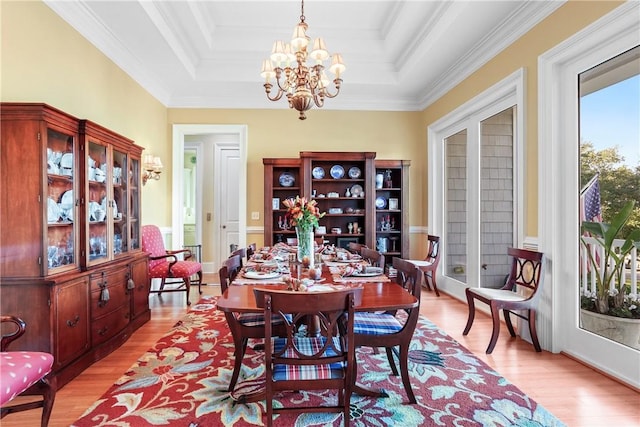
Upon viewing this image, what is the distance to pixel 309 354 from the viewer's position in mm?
1772

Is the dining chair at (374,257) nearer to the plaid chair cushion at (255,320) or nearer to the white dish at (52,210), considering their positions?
the plaid chair cushion at (255,320)

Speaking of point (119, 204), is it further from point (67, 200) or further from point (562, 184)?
point (562, 184)

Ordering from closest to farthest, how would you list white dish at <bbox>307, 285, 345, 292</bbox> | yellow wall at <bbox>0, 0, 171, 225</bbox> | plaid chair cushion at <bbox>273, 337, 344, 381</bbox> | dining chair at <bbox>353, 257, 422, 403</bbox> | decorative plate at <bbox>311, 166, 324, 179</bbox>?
plaid chair cushion at <bbox>273, 337, 344, 381</bbox>
white dish at <bbox>307, 285, 345, 292</bbox>
dining chair at <bbox>353, 257, 422, 403</bbox>
yellow wall at <bbox>0, 0, 171, 225</bbox>
decorative plate at <bbox>311, 166, 324, 179</bbox>

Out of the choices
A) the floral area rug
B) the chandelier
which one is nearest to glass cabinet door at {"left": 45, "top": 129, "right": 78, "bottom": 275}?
the floral area rug

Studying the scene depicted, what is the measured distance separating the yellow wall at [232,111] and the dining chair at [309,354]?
246 cm

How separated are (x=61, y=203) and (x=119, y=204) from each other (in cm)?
78

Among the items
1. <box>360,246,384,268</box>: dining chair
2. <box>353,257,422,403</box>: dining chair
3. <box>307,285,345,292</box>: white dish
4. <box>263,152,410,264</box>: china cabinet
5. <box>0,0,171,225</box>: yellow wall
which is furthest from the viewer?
<box>263,152,410,264</box>: china cabinet

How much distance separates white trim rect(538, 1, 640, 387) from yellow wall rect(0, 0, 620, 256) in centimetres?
15

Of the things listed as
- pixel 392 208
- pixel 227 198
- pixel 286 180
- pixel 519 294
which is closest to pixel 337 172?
pixel 286 180

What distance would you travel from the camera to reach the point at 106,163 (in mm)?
3047

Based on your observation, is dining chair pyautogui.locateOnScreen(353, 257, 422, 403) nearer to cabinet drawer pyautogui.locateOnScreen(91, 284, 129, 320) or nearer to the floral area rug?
the floral area rug

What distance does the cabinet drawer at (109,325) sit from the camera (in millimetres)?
2729

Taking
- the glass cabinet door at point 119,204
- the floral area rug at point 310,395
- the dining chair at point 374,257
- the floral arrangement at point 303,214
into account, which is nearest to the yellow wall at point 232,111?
the glass cabinet door at point 119,204

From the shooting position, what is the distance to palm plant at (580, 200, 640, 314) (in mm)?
2455
